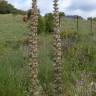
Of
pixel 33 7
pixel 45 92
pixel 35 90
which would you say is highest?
pixel 33 7

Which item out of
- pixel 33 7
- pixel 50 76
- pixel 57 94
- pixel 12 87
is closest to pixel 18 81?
pixel 12 87

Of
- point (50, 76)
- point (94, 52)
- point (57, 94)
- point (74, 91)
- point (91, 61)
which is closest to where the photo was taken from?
point (57, 94)

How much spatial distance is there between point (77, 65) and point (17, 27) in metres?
20.6

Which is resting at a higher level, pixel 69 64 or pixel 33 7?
pixel 33 7

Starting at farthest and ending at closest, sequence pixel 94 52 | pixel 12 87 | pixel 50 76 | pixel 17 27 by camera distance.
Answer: pixel 17 27
pixel 94 52
pixel 50 76
pixel 12 87

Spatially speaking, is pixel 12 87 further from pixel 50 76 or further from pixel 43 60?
pixel 43 60

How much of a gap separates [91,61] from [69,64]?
177 cm

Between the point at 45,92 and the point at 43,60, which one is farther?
the point at 43,60

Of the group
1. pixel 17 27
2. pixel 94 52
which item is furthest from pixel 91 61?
pixel 17 27

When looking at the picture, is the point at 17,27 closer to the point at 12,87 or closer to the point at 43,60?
the point at 43,60

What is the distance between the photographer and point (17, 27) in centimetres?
3128

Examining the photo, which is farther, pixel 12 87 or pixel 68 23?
pixel 68 23

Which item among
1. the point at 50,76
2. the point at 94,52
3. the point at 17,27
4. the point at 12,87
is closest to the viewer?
the point at 12,87

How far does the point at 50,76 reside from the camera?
9969 millimetres
